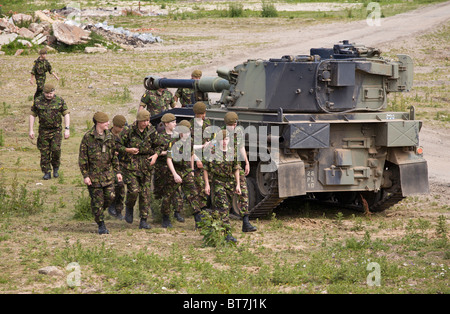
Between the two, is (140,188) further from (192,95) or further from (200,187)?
(192,95)

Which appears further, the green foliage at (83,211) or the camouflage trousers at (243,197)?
the green foliage at (83,211)

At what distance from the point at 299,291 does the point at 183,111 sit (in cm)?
616

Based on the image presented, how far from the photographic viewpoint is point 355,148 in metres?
12.3

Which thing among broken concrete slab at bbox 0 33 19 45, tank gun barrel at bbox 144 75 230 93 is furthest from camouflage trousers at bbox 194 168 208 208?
broken concrete slab at bbox 0 33 19 45

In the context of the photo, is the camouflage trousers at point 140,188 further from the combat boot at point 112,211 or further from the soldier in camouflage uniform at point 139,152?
the combat boot at point 112,211

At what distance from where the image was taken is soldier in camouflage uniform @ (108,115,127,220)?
1129 cm

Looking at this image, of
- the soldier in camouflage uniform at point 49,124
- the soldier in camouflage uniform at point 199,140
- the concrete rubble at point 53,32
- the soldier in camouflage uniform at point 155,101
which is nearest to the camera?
the soldier in camouflage uniform at point 199,140

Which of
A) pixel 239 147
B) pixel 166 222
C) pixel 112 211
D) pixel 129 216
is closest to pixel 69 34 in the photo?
pixel 112 211

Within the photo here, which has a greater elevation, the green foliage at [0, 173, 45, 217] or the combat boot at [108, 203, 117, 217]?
the green foliage at [0, 173, 45, 217]

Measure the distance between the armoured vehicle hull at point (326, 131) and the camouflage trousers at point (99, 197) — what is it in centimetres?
236

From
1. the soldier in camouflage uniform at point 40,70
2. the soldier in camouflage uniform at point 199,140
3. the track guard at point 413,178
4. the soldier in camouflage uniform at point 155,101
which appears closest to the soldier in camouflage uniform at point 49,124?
the soldier in camouflage uniform at point 155,101

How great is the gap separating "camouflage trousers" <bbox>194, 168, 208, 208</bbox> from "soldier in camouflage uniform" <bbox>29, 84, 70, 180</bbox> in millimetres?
3720

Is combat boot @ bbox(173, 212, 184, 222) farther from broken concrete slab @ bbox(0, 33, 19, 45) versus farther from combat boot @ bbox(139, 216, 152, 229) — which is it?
broken concrete slab @ bbox(0, 33, 19, 45)

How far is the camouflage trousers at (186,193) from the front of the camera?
1122 centimetres
